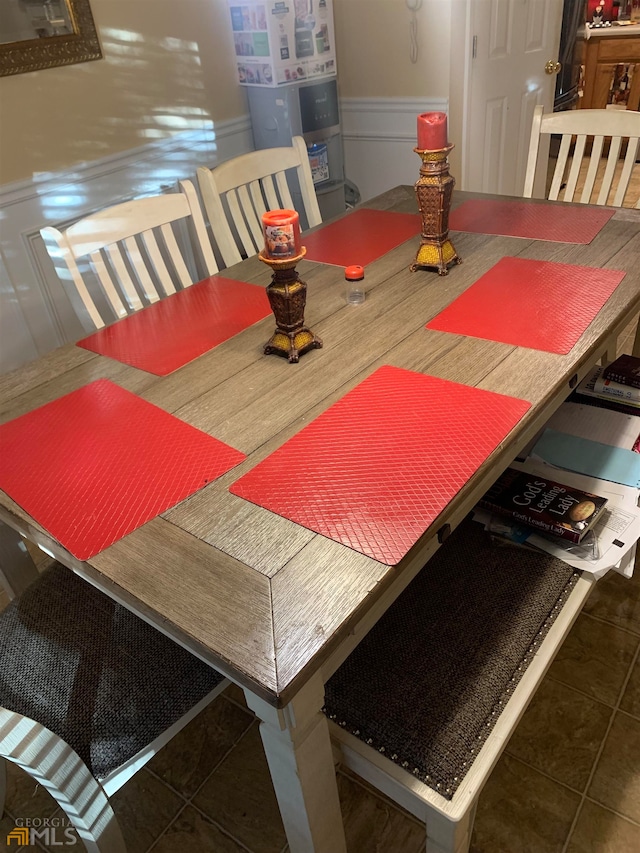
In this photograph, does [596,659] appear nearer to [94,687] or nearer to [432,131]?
[94,687]

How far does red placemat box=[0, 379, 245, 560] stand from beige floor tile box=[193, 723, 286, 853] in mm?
758

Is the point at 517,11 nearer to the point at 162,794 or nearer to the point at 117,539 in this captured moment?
the point at 117,539

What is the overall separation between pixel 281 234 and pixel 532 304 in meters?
0.56

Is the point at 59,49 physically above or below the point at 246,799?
above

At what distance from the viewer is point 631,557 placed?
121cm

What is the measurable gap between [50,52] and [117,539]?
1.99 meters

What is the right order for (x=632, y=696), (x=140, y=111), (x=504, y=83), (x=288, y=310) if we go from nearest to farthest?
(x=288, y=310)
(x=632, y=696)
(x=140, y=111)
(x=504, y=83)

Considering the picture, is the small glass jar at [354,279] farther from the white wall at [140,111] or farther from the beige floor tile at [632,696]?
the white wall at [140,111]

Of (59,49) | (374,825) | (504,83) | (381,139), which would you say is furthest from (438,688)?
(504,83)

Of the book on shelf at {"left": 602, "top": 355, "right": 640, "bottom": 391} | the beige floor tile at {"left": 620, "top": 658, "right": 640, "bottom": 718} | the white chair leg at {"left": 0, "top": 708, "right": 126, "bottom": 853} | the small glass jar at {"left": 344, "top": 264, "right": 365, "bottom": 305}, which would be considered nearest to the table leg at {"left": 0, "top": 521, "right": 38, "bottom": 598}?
the white chair leg at {"left": 0, "top": 708, "right": 126, "bottom": 853}

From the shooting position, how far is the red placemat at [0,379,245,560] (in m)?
0.91

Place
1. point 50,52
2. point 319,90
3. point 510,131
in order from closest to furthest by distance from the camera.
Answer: point 50,52, point 319,90, point 510,131

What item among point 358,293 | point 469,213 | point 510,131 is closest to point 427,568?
point 358,293

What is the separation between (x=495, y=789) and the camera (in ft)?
4.21
